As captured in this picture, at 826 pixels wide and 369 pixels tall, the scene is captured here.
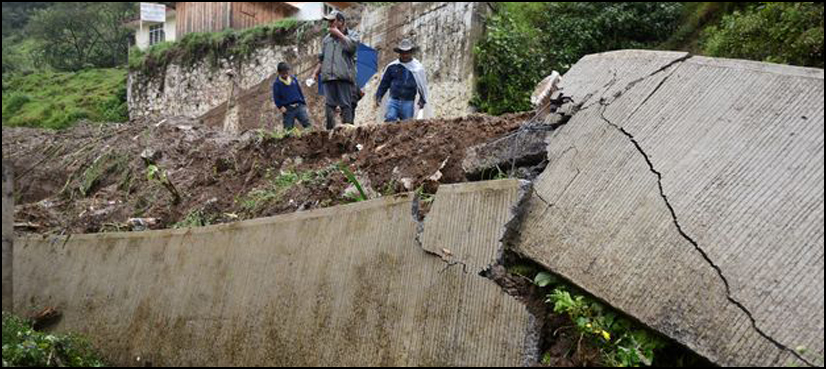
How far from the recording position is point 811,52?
750 centimetres

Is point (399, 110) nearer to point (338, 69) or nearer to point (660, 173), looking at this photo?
point (338, 69)

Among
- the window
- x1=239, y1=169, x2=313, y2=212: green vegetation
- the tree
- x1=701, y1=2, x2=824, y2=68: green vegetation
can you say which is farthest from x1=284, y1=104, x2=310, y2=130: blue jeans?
the window

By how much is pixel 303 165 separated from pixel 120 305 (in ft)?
6.12

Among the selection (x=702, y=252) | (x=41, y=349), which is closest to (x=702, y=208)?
(x=702, y=252)

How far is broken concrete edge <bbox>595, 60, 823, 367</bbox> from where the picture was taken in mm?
2984

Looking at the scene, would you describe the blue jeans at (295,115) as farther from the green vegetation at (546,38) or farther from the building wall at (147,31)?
the building wall at (147,31)

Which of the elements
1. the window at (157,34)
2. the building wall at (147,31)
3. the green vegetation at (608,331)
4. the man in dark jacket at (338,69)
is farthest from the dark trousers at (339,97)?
the window at (157,34)

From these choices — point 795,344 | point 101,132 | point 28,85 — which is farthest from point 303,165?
point 28,85

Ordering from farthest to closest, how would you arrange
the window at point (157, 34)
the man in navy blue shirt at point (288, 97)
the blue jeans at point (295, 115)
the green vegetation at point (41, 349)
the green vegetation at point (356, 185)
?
1. the window at point (157, 34)
2. the blue jeans at point (295, 115)
3. the man in navy blue shirt at point (288, 97)
4. the green vegetation at point (356, 185)
5. the green vegetation at point (41, 349)

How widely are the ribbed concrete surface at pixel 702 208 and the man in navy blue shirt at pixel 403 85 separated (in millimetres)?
3439

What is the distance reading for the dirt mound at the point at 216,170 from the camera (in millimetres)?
5320

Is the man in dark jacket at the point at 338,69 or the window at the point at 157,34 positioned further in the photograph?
the window at the point at 157,34

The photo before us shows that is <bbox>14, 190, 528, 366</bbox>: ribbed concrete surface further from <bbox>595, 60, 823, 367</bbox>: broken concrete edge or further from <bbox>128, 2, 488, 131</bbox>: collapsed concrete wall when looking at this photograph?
<bbox>128, 2, 488, 131</bbox>: collapsed concrete wall

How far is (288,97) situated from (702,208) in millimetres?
6178
